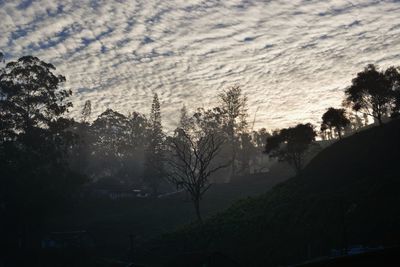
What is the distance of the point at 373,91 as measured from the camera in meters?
46.1

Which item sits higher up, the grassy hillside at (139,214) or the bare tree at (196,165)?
the bare tree at (196,165)

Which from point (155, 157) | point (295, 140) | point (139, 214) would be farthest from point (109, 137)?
point (295, 140)

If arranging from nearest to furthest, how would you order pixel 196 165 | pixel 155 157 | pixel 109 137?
pixel 196 165 < pixel 155 157 < pixel 109 137

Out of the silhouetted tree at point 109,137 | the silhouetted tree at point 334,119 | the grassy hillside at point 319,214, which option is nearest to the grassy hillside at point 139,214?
the grassy hillside at point 319,214

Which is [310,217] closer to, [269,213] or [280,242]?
[280,242]

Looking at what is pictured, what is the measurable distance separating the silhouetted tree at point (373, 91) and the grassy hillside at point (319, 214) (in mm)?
3855

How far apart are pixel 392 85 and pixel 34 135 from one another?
44.0 metres

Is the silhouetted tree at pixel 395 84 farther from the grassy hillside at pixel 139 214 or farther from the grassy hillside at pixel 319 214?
the grassy hillside at pixel 139 214

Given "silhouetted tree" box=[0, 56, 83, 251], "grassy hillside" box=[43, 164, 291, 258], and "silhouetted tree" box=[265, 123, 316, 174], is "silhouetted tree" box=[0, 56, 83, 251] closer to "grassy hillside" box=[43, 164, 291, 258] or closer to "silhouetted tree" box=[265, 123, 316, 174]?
"grassy hillside" box=[43, 164, 291, 258]

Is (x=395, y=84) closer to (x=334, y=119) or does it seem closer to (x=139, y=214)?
(x=334, y=119)

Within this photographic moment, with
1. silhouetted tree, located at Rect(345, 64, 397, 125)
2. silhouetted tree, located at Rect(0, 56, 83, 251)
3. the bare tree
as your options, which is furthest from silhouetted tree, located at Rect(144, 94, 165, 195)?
silhouetted tree, located at Rect(345, 64, 397, 125)

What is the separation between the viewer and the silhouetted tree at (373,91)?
46.0 m

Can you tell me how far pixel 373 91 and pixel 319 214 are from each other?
22345 millimetres

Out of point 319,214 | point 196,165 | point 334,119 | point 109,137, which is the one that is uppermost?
point 109,137
